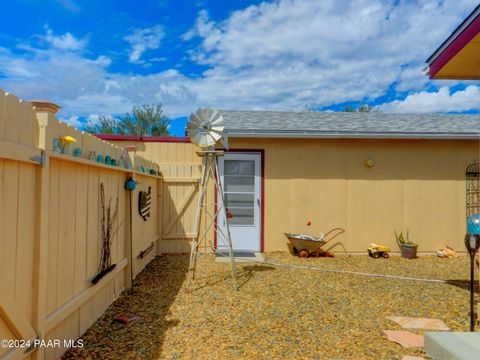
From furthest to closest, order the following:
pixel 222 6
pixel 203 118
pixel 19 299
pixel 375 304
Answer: pixel 222 6
pixel 203 118
pixel 375 304
pixel 19 299

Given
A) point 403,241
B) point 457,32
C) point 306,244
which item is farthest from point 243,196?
point 457,32

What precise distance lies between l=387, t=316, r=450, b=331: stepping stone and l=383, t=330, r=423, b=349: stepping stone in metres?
0.19

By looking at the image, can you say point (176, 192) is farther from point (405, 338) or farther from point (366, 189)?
point (405, 338)

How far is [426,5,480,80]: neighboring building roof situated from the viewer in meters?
3.12

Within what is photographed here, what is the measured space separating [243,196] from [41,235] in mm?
5224

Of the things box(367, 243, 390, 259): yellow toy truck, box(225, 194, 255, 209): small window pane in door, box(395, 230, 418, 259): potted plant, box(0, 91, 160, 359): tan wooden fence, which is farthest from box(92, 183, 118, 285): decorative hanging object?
box(395, 230, 418, 259): potted plant

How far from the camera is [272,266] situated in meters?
5.85

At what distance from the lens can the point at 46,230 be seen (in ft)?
7.20

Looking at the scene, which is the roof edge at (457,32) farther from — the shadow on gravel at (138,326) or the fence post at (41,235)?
the shadow on gravel at (138,326)

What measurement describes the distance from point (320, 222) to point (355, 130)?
6.74 ft

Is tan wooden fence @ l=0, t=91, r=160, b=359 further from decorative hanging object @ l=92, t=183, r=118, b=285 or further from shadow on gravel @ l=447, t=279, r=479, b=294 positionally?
shadow on gravel @ l=447, t=279, r=479, b=294

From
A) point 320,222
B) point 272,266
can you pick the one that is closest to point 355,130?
point 320,222

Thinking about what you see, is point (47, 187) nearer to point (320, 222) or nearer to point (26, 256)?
point (26, 256)

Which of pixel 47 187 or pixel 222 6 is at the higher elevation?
pixel 222 6
